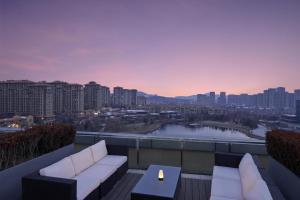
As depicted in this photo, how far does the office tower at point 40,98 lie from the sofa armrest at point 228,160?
6851 millimetres

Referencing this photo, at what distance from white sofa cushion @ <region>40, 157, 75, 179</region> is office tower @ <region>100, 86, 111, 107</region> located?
5.72 meters

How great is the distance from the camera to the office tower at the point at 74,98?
379 inches

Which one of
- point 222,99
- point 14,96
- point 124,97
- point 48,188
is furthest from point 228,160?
point 14,96

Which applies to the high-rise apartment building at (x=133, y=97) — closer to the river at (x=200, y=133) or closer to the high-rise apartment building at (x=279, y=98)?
the river at (x=200, y=133)

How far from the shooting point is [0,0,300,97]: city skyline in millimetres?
8844

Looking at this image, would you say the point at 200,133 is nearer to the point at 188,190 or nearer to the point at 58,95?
the point at 188,190

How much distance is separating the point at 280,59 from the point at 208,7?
13.5ft

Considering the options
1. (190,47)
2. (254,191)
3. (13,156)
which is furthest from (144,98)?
(254,191)

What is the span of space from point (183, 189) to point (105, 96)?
22.3 ft

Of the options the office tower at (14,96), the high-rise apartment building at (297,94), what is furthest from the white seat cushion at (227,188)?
the office tower at (14,96)

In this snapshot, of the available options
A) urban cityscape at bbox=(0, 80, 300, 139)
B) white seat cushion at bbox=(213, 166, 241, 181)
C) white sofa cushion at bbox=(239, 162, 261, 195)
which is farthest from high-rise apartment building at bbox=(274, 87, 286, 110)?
white sofa cushion at bbox=(239, 162, 261, 195)

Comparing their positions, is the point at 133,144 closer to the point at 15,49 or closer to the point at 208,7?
the point at 208,7

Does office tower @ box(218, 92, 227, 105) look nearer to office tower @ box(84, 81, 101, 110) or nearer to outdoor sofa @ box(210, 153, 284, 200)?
office tower @ box(84, 81, 101, 110)

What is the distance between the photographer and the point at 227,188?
3.53 metres
